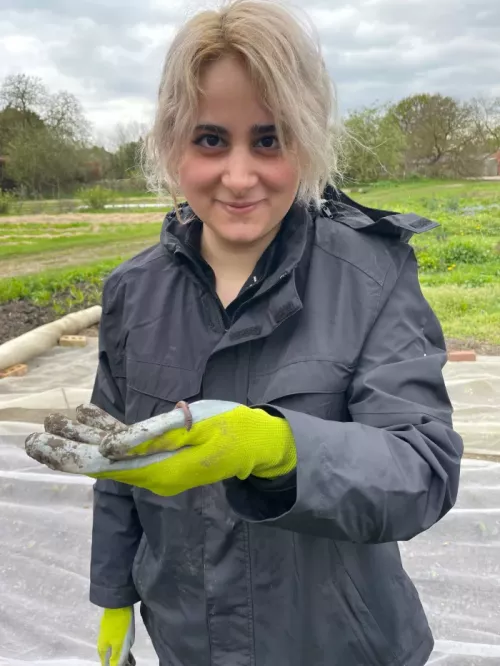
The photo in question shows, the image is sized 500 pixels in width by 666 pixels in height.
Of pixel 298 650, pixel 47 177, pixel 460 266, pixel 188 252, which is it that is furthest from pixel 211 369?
pixel 47 177

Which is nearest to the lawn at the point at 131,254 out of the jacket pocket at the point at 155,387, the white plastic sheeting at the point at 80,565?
the white plastic sheeting at the point at 80,565

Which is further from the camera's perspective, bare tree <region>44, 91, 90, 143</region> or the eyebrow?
bare tree <region>44, 91, 90, 143</region>

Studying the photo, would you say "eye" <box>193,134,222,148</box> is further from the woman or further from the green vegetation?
the green vegetation

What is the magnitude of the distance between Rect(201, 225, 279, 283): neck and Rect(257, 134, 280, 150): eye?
15cm

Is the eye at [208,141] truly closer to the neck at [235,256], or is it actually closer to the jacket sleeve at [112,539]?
the neck at [235,256]

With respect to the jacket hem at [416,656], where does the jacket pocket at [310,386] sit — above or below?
above

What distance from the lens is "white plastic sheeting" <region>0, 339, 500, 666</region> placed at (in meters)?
1.96

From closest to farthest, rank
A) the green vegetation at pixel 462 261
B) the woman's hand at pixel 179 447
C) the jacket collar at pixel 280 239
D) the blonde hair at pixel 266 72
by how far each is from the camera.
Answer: the woman's hand at pixel 179 447
the blonde hair at pixel 266 72
the jacket collar at pixel 280 239
the green vegetation at pixel 462 261

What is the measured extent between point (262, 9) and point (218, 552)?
88cm

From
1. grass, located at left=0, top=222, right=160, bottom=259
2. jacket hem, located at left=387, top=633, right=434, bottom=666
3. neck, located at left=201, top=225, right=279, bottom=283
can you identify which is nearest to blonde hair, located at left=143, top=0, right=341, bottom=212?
neck, located at left=201, top=225, right=279, bottom=283

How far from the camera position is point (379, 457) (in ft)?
2.77

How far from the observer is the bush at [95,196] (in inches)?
500

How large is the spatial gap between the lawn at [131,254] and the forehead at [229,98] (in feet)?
13.2

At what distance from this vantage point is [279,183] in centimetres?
106
